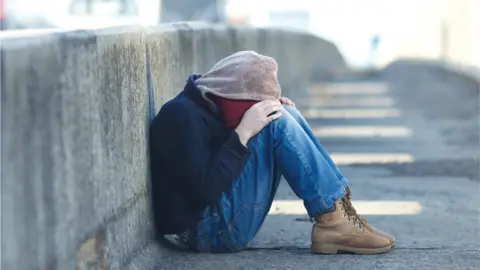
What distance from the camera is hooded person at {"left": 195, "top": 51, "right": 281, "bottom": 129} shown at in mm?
4168

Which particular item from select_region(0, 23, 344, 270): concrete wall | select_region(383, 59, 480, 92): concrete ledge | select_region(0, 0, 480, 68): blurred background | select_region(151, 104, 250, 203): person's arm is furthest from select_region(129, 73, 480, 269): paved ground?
select_region(0, 0, 480, 68): blurred background

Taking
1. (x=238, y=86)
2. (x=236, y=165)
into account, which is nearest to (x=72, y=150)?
(x=236, y=165)

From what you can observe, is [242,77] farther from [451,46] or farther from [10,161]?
[451,46]

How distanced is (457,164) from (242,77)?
3965 millimetres

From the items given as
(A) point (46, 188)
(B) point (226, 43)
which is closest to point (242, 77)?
(A) point (46, 188)

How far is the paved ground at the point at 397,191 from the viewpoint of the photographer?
4309 mm

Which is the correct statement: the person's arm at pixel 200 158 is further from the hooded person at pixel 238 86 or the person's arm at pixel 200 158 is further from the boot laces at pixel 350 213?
the boot laces at pixel 350 213

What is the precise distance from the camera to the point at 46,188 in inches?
113

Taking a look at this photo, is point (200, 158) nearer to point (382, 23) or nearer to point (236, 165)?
point (236, 165)

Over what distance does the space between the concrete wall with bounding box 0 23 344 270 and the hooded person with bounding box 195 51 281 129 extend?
0.28 metres

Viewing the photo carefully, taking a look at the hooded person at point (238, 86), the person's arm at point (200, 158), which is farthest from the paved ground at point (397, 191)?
the hooded person at point (238, 86)

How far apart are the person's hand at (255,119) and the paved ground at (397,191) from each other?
1.75 ft

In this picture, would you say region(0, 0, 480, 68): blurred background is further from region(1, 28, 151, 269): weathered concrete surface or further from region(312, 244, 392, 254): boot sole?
region(1, 28, 151, 269): weathered concrete surface

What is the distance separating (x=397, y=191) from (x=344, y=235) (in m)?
2.09
